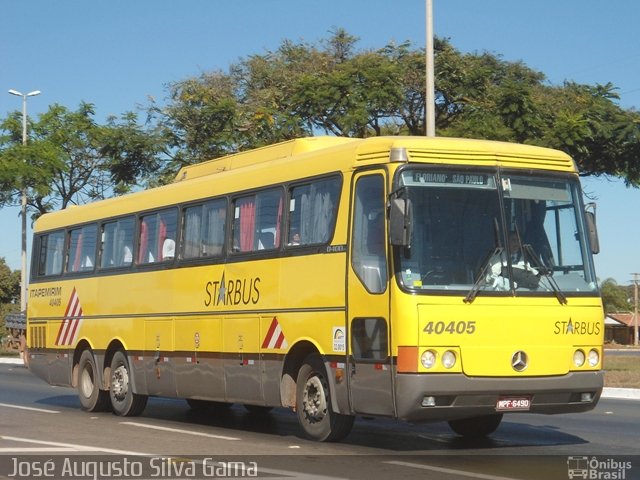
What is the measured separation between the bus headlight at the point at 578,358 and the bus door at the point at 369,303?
6.67 feet

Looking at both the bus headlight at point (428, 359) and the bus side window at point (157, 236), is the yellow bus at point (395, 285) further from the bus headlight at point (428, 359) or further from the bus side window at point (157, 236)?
the bus side window at point (157, 236)

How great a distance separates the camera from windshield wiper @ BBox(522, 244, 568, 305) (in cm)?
1305

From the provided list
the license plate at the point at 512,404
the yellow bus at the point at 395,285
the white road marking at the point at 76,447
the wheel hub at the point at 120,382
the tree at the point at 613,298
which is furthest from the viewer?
the tree at the point at 613,298

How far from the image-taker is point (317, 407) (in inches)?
552

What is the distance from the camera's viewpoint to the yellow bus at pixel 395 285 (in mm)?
12484

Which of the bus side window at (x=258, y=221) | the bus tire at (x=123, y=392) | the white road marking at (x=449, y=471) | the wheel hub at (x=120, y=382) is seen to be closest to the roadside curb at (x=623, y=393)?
the bus tire at (x=123, y=392)

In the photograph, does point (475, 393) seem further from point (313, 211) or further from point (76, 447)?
point (76, 447)

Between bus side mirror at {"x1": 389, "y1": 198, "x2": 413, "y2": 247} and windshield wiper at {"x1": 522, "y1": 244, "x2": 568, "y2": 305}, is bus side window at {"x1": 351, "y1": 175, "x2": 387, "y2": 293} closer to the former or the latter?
bus side mirror at {"x1": 389, "y1": 198, "x2": 413, "y2": 247}

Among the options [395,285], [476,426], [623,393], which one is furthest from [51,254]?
[395,285]

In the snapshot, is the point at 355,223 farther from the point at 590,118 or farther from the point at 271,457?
the point at 590,118

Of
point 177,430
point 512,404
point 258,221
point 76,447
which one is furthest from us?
point 177,430

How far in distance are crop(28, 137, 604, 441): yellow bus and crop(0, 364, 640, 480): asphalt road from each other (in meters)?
0.48

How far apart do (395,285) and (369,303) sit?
51 cm

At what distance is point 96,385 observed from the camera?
19594mm
